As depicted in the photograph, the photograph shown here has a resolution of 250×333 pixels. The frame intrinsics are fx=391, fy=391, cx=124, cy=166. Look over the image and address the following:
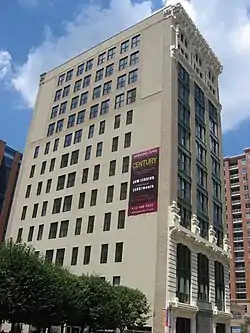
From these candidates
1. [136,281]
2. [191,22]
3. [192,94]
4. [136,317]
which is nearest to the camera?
[136,317]

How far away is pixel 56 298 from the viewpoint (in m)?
31.5

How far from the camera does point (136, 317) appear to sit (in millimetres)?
37938

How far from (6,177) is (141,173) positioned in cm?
5030

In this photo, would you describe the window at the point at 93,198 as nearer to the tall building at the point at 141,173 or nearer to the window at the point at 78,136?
the tall building at the point at 141,173

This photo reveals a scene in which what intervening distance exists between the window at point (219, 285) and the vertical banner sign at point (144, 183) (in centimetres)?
1403

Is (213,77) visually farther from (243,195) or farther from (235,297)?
(235,297)

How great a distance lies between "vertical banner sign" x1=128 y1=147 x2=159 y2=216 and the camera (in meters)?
45.6

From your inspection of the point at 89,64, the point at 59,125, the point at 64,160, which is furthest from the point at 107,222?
the point at 89,64

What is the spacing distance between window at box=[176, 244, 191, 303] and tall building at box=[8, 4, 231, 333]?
11 cm

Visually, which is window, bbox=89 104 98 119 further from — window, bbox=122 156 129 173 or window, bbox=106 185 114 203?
window, bbox=106 185 114 203

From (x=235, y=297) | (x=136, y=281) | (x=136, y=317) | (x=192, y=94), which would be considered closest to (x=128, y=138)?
(x=192, y=94)

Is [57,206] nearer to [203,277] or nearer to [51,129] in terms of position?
[51,129]

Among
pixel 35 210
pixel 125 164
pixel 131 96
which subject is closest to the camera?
pixel 125 164

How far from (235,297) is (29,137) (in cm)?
7393
